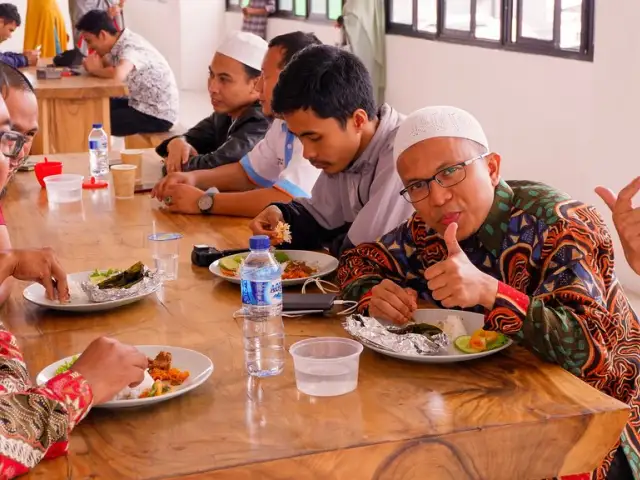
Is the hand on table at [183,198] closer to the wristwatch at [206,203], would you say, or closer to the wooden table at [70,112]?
the wristwatch at [206,203]

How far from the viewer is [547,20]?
5098 mm

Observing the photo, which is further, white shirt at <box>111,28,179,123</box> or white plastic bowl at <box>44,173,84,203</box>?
white shirt at <box>111,28,179,123</box>

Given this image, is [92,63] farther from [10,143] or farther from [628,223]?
[628,223]

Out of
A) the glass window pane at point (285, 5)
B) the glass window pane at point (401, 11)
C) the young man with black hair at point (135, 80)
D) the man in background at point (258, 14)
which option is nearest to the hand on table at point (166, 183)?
the young man with black hair at point (135, 80)

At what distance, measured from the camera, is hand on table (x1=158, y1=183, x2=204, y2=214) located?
2.87 metres

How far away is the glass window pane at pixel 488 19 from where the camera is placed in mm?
5684

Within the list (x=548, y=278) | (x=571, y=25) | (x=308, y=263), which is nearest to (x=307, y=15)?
(x=571, y=25)

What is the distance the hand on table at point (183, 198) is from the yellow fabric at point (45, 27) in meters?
6.58

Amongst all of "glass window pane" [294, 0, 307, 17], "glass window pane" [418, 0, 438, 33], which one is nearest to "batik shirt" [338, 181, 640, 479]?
"glass window pane" [418, 0, 438, 33]

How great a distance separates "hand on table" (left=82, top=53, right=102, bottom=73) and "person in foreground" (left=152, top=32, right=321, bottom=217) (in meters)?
3.13

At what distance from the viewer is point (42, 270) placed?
6.28 ft

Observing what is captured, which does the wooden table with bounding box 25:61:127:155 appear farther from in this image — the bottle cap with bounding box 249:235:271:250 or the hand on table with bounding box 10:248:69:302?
the bottle cap with bounding box 249:235:271:250

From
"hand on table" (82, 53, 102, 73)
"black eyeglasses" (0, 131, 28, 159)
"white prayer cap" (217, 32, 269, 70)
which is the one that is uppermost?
"white prayer cap" (217, 32, 269, 70)

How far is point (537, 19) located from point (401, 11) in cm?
198
